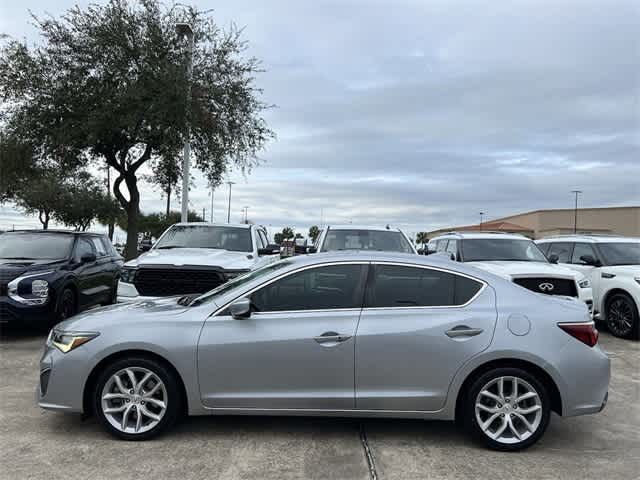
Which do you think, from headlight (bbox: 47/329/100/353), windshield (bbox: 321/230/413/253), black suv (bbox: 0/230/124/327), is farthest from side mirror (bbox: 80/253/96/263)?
headlight (bbox: 47/329/100/353)

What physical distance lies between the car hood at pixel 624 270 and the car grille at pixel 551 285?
152 cm

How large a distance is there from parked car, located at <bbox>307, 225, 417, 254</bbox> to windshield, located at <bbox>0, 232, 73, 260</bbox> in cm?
443

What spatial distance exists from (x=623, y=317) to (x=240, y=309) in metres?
8.02

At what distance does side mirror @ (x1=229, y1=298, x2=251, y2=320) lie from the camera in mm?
4270

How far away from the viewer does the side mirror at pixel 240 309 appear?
14.0 ft

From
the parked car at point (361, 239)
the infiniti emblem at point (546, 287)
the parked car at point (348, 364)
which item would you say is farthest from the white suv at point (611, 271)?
the parked car at point (348, 364)

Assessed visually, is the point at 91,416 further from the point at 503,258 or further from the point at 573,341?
the point at 503,258

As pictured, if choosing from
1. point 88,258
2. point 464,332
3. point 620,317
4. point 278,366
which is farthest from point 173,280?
point 620,317

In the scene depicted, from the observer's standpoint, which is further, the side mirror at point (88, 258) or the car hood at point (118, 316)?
the side mirror at point (88, 258)

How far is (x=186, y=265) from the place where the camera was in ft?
25.1

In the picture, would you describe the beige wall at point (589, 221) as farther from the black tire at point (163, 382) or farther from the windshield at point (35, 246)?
the black tire at point (163, 382)

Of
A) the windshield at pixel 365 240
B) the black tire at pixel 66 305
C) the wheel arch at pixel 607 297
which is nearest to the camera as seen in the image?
the black tire at pixel 66 305

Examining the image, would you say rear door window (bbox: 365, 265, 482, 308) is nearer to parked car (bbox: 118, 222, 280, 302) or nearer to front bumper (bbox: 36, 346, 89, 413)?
front bumper (bbox: 36, 346, 89, 413)

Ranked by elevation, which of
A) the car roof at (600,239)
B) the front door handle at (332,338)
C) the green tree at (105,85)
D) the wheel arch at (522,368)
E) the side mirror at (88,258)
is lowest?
the wheel arch at (522,368)
